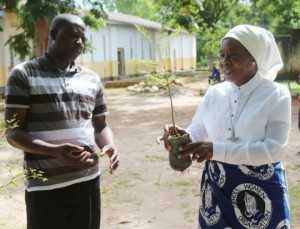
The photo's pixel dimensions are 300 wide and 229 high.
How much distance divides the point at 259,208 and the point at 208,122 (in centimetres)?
46

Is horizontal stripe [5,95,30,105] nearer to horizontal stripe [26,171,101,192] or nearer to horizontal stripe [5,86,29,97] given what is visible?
horizontal stripe [5,86,29,97]

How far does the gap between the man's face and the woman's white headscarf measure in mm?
756

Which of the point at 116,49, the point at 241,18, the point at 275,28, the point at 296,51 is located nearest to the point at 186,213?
the point at 296,51

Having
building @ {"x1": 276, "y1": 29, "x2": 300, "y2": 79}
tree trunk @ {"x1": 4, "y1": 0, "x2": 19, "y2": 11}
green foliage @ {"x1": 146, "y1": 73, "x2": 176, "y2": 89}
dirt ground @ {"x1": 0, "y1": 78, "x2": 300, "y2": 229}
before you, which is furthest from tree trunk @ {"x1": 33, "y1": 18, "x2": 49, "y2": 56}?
green foliage @ {"x1": 146, "y1": 73, "x2": 176, "y2": 89}

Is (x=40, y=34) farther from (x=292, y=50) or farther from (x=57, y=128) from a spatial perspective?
(x=57, y=128)

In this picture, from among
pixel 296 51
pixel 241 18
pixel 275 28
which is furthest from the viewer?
pixel 241 18

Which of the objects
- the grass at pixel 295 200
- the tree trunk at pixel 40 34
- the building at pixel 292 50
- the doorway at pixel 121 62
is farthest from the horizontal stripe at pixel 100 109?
the doorway at pixel 121 62

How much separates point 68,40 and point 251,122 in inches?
38.5

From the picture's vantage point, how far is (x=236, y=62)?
2395 mm

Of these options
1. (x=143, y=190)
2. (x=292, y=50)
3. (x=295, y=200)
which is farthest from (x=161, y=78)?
(x=292, y=50)

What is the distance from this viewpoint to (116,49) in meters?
31.3

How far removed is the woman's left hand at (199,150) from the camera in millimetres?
2340

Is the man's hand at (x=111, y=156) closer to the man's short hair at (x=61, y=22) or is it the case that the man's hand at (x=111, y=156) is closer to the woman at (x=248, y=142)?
the woman at (x=248, y=142)

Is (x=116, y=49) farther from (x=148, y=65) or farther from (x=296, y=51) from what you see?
(x=148, y=65)
